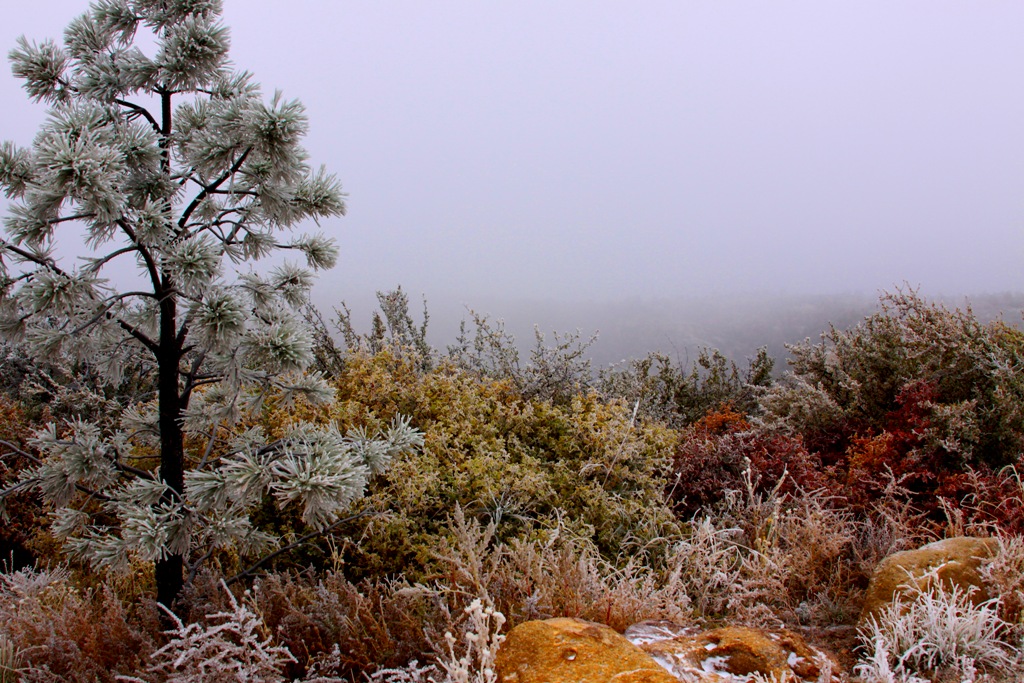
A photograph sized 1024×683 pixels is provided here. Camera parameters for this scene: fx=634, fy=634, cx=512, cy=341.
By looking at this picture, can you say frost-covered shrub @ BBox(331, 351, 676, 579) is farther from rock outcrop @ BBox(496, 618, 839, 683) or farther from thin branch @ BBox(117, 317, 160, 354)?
thin branch @ BBox(117, 317, 160, 354)

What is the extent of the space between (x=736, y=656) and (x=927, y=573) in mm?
1415

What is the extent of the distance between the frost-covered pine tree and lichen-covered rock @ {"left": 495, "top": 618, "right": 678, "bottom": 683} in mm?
861

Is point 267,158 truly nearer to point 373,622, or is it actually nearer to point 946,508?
point 373,622

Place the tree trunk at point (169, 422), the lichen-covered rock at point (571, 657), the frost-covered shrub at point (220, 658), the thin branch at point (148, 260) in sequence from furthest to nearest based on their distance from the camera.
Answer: the tree trunk at point (169, 422) < the thin branch at point (148, 260) < the frost-covered shrub at point (220, 658) < the lichen-covered rock at point (571, 657)

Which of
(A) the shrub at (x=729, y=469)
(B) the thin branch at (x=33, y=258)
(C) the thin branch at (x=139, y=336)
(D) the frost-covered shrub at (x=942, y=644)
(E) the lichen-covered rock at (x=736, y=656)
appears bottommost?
(D) the frost-covered shrub at (x=942, y=644)

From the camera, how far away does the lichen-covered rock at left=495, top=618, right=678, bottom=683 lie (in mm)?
2211

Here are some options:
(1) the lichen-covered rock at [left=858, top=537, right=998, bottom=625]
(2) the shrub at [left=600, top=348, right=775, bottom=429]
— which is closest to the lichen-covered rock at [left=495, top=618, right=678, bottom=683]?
(1) the lichen-covered rock at [left=858, top=537, right=998, bottom=625]

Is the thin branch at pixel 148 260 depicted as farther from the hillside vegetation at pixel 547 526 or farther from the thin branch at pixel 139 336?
the hillside vegetation at pixel 547 526

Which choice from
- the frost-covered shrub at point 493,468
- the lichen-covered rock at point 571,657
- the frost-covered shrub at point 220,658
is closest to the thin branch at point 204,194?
the frost-covered shrub at point 220,658

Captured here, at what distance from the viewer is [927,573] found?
10.9 ft

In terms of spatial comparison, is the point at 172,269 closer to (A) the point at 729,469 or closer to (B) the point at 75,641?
(B) the point at 75,641

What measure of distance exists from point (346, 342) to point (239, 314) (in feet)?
17.0

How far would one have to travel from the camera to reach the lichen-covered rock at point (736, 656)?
2.54 m

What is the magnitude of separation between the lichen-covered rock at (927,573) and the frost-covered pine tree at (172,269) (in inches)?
105
